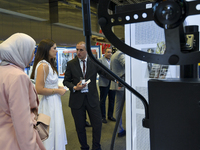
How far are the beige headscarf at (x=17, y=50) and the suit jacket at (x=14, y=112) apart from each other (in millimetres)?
75

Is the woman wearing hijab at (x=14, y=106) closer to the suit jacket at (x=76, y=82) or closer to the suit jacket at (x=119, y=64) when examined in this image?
the suit jacket at (x=76, y=82)

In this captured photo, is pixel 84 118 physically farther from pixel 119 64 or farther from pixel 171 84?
pixel 171 84

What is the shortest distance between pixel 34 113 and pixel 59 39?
7200mm

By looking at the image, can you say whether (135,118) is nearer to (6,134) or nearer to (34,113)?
(34,113)

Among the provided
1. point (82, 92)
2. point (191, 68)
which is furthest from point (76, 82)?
point (191, 68)

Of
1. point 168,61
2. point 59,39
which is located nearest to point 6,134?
point 168,61

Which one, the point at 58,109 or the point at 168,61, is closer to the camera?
the point at 168,61

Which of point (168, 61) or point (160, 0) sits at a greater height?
point (160, 0)

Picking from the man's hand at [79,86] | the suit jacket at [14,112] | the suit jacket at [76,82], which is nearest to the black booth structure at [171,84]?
the suit jacket at [14,112]

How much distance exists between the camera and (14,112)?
118cm

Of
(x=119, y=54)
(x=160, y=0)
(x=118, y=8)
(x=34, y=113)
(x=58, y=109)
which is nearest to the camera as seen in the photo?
(x=160, y=0)

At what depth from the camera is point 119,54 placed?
3.41 meters

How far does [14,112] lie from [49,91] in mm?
1108

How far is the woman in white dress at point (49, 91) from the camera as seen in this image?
7.34ft
